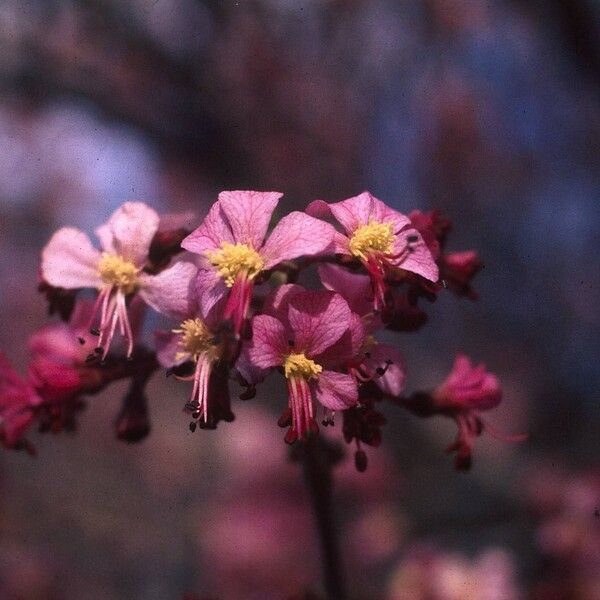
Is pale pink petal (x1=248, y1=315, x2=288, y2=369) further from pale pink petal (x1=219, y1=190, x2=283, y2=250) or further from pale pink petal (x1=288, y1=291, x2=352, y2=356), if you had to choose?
pale pink petal (x1=219, y1=190, x2=283, y2=250)

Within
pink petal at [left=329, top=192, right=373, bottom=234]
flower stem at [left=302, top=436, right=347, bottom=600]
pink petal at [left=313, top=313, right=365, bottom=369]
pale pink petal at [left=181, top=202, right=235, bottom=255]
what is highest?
pink petal at [left=329, top=192, right=373, bottom=234]

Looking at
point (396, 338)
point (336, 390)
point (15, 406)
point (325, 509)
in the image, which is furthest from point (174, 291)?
point (396, 338)

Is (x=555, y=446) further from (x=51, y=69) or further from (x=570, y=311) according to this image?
(x=51, y=69)

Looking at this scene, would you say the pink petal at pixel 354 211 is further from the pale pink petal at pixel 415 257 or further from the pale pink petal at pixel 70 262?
the pale pink petal at pixel 70 262

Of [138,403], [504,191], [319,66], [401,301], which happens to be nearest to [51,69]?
[319,66]

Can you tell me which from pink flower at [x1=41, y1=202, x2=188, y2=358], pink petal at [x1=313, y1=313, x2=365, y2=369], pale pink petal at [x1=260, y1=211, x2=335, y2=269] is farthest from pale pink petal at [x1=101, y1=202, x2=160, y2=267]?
pink petal at [x1=313, y1=313, x2=365, y2=369]

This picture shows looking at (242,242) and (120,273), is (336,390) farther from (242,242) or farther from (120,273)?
(120,273)
